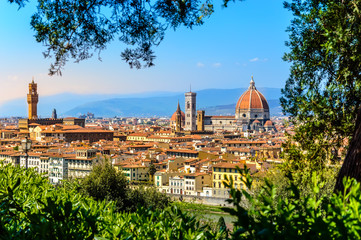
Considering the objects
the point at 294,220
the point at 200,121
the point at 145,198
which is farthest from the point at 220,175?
the point at 200,121

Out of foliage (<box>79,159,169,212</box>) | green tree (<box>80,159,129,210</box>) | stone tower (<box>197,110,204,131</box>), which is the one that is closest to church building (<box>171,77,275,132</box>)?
stone tower (<box>197,110,204,131</box>)

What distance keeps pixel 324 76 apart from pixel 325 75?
2 cm

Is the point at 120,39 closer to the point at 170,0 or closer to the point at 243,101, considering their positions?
the point at 170,0

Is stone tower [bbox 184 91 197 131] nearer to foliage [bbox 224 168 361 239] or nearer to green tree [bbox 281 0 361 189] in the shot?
green tree [bbox 281 0 361 189]

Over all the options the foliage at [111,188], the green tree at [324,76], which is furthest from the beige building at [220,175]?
the green tree at [324,76]

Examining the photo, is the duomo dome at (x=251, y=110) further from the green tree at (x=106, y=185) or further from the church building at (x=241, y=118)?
the green tree at (x=106, y=185)

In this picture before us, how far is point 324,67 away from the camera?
17.8ft

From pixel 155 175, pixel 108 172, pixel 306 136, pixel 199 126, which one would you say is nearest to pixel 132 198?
pixel 108 172

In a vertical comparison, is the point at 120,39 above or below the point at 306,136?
above

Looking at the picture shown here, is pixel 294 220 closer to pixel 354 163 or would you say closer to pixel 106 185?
pixel 354 163

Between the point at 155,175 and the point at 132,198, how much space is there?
19.4 m

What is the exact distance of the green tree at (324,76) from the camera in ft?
16.0

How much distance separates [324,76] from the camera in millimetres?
5621

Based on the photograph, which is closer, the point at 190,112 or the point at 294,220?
the point at 294,220
